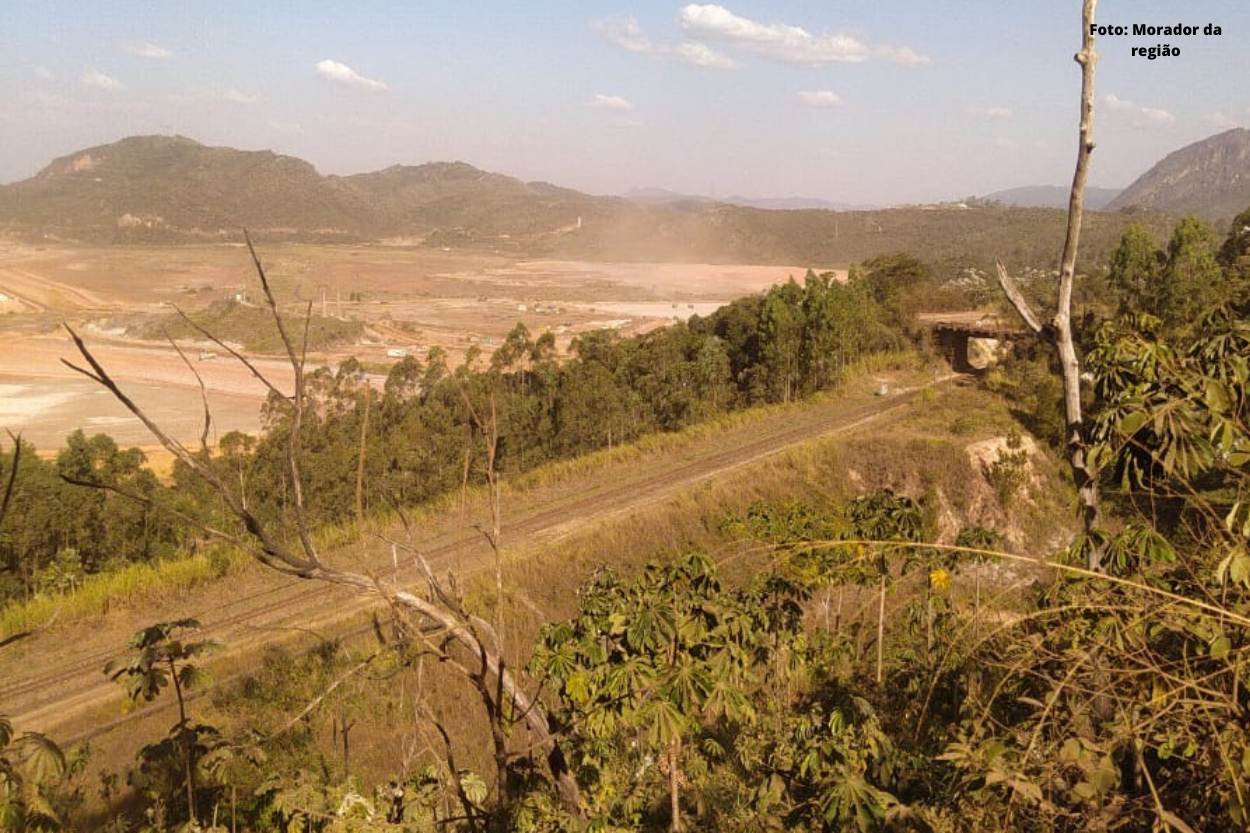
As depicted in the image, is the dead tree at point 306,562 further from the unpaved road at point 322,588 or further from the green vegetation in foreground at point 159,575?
the green vegetation in foreground at point 159,575

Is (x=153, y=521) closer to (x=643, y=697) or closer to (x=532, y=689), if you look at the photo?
(x=532, y=689)

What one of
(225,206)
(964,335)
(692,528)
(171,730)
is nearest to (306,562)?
(171,730)

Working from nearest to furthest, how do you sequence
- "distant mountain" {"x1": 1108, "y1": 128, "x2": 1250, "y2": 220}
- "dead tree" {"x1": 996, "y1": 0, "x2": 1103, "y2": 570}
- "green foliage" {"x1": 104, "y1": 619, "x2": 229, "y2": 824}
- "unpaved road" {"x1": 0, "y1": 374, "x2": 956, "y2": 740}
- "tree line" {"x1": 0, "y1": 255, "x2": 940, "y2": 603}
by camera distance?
1. "dead tree" {"x1": 996, "y1": 0, "x2": 1103, "y2": 570}
2. "green foliage" {"x1": 104, "y1": 619, "x2": 229, "y2": 824}
3. "unpaved road" {"x1": 0, "y1": 374, "x2": 956, "y2": 740}
4. "tree line" {"x1": 0, "y1": 255, "x2": 940, "y2": 603}
5. "distant mountain" {"x1": 1108, "y1": 128, "x2": 1250, "y2": 220}

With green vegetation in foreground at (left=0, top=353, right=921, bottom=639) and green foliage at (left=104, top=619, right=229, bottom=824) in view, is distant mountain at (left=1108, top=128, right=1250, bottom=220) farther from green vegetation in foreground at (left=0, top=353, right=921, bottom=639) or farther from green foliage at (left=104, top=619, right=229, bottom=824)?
green foliage at (left=104, top=619, right=229, bottom=824)

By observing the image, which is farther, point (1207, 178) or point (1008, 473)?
point (1207, 178)

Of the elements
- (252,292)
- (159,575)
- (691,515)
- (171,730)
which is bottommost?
(159,575)

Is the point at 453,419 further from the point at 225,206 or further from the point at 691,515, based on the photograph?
the point at 225,206

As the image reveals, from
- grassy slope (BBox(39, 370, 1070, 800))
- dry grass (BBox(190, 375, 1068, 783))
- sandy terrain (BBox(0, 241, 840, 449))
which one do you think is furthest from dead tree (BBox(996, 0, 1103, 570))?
grassy slope (BBox(39, 370, 1070, 800))
